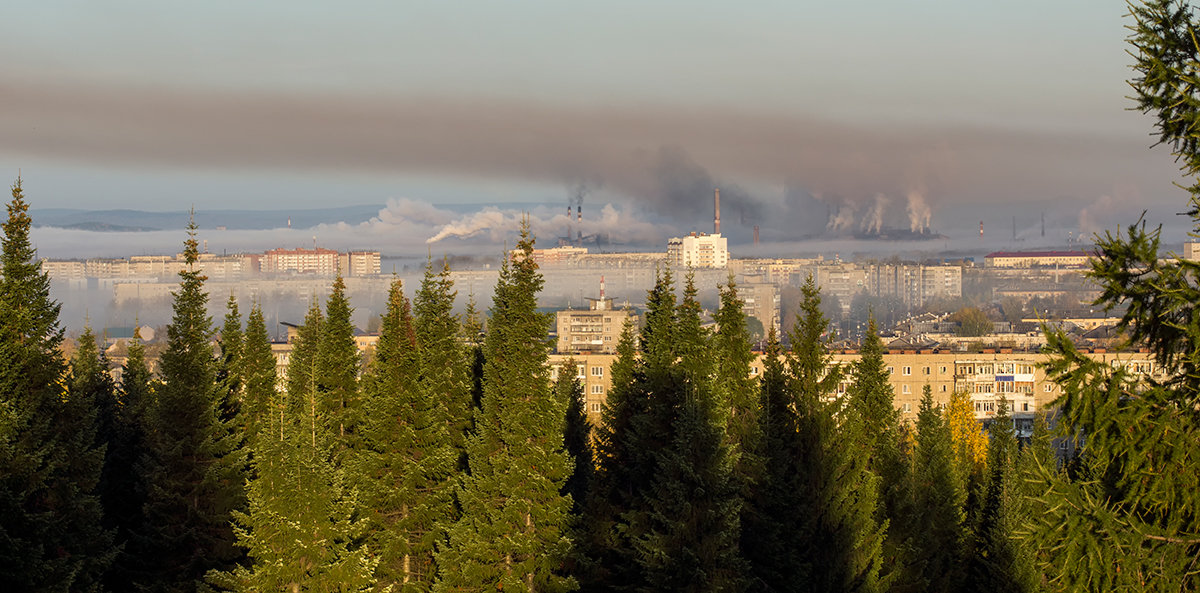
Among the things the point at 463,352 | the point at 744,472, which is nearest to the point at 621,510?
the point at 744,472

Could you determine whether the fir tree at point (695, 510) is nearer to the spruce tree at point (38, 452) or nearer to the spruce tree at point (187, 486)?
the spruce tree at point (187, 486)

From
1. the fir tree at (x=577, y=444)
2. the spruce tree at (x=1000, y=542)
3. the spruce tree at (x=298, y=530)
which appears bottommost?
the spruce tree at (x=1000, y=542)

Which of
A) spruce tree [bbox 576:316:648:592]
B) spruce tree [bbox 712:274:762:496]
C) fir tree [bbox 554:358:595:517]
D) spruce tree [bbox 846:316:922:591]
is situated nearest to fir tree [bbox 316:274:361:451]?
fir tree [bbox 554:358:595:517]

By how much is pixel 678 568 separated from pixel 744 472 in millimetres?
4563

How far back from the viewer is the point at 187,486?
2984cm

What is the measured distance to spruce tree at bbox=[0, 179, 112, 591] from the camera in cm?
2203

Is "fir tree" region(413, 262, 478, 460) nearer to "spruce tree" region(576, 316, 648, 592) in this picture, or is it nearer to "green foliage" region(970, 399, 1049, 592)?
"spruce tree" region(576, 316, 648, 592)

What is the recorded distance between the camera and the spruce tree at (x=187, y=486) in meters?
29.0

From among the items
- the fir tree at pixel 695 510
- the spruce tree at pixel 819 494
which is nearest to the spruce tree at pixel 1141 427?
the fir tree at pixel 695 510

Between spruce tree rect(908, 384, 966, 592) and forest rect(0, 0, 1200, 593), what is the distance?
0.14 metres

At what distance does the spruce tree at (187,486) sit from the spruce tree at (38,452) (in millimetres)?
3020

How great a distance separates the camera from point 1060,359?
982cm

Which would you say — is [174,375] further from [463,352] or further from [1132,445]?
[1132,445]

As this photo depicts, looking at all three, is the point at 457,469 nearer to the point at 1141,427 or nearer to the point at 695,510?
the point at 695,510
